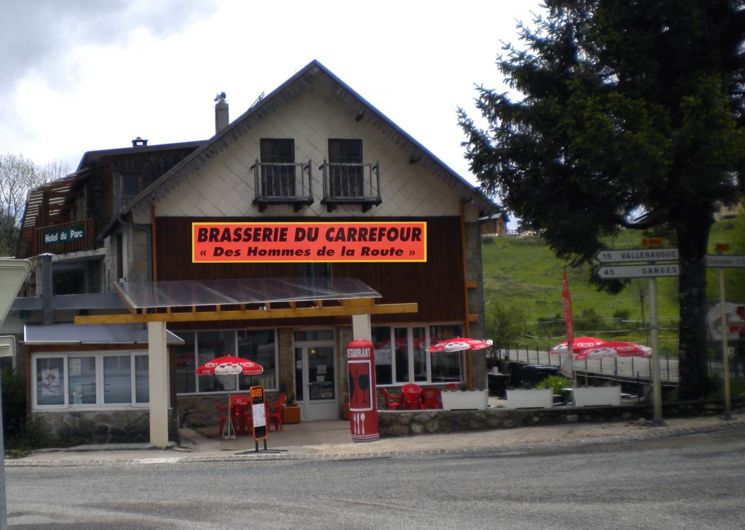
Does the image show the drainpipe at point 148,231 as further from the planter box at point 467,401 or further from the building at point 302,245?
the planter box at point 467,401

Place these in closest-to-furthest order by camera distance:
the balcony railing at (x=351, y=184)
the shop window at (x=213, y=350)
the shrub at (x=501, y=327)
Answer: the shop window at (x=213, y=350)
the balcony railing at (x=351, y=184)
the shrub at (x=501, y=327)

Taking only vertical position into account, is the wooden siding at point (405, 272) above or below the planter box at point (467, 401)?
above

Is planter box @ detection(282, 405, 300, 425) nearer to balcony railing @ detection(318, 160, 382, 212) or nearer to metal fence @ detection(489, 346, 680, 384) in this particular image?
balcony railing @ detection(318, 160, 382, 212)

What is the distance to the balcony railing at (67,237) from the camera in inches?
1308

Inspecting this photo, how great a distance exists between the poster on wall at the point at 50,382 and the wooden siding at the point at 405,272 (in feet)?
17.9

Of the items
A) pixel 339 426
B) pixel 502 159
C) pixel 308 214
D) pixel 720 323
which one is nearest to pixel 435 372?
pixel 339 426

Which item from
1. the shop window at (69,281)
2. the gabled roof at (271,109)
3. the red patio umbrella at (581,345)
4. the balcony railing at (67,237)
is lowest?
the red patio umbrella at (581,345)

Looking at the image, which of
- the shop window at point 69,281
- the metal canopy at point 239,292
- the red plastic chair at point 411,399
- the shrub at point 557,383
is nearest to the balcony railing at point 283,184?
the metal canopy at point 239,292

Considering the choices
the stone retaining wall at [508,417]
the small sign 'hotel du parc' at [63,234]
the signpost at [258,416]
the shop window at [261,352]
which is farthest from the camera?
the small sign 'hotel du parc' at [63,234]

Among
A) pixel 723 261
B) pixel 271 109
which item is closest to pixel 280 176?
pixel 271 109

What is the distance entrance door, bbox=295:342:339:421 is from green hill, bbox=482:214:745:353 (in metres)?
8.70

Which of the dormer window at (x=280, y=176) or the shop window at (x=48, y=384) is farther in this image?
the dormer window at (x=280, y=176)

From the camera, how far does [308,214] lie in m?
28.1

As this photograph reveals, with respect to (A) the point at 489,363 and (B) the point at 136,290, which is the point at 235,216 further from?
(A) the point at 489,363
